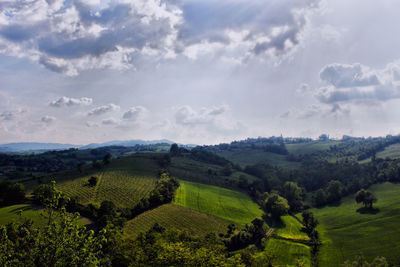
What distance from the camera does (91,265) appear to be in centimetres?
2120

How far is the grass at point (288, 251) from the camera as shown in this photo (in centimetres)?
8432

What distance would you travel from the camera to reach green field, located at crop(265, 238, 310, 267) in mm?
84300

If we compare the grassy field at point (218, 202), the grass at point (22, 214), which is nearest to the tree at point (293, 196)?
the grassy field at point (218, 202)

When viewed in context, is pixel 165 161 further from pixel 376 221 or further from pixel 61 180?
pixel 376 221

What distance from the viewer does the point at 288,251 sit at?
3637 inches

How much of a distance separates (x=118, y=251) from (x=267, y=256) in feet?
145

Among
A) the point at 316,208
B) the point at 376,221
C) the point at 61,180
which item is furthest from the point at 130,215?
the point at 316,208

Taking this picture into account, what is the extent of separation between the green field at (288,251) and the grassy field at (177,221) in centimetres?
2143

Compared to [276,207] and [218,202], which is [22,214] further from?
[276,207]

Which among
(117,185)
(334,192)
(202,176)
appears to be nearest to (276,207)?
(334,192)

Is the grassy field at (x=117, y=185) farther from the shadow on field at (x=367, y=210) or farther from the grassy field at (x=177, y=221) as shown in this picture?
the shadow on field at (x=367, y=210)

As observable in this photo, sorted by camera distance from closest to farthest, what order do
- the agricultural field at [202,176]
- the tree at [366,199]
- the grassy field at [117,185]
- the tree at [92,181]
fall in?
1. the grassy field at [117,185]
2. the tree at [92,181]
3. the tree at [366,199]
4. the agricultural field at [202,176]

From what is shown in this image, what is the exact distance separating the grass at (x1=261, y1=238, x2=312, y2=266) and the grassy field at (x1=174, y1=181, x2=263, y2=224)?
68.9 feet

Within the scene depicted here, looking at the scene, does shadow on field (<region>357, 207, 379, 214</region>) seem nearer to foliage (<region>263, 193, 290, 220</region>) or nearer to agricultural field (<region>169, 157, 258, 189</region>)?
foliage (<region>263, 193, 290, 220</region>)
